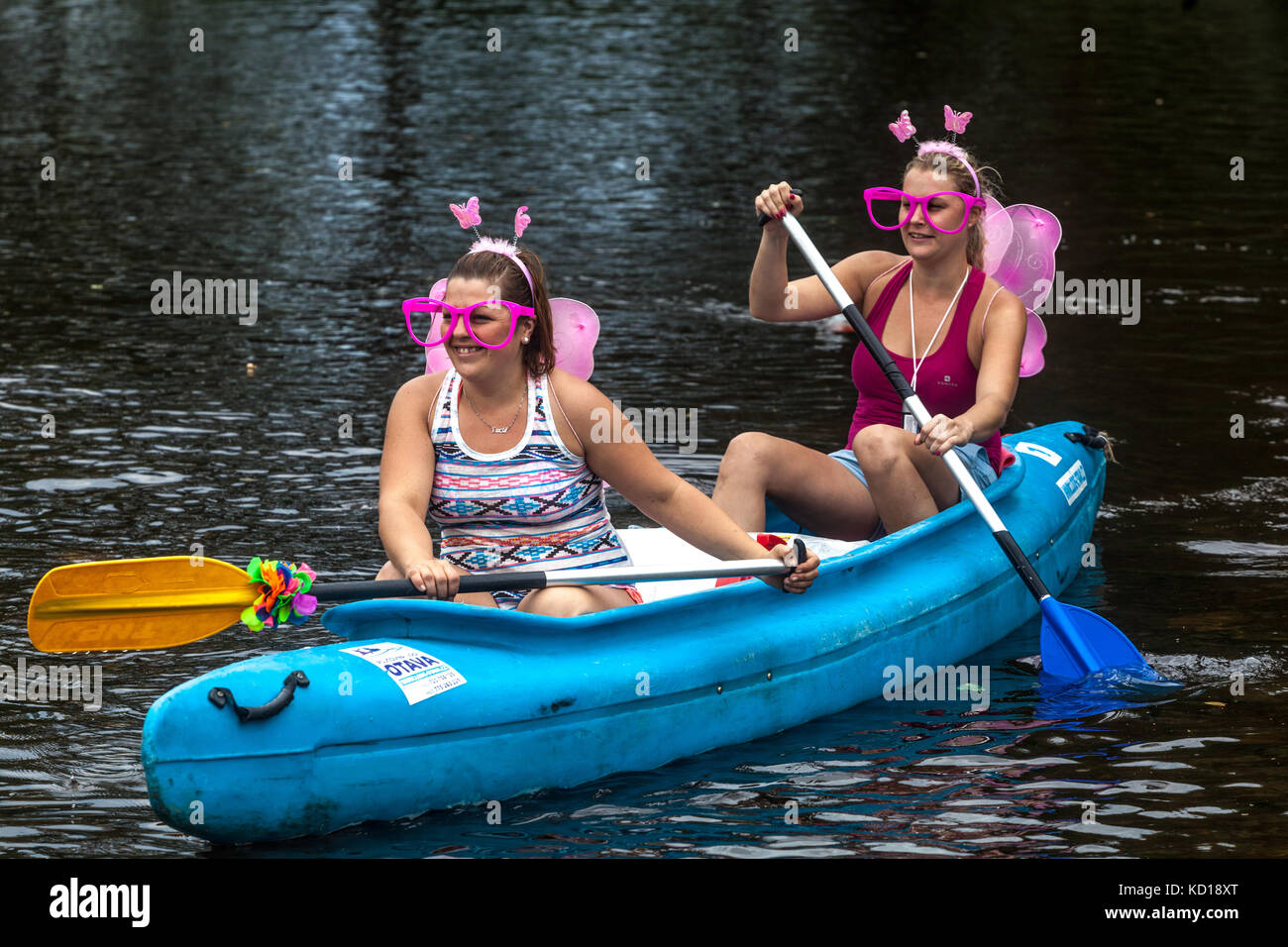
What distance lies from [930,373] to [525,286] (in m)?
1.77

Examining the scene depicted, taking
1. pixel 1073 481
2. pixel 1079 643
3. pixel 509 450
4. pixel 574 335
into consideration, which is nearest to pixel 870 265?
pixel 1073 481

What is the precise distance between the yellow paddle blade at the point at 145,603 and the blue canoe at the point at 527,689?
0.30 m

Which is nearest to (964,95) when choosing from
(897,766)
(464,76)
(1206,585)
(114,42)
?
(464,76)

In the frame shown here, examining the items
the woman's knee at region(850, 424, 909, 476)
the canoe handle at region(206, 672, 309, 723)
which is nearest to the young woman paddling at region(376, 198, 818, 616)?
the canoe handle at region(206, 672, 309, 723)

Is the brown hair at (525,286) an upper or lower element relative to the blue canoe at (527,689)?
upper

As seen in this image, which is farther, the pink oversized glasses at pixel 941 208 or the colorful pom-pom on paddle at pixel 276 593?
the pink oversized glasses at pixel 941 208

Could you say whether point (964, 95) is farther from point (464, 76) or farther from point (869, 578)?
point (869, 578)

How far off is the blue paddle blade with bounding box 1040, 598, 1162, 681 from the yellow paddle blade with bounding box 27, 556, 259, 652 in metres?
2.61

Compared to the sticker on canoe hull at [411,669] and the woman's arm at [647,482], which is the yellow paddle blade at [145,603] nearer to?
the sticker on canoe hull at [411,669]

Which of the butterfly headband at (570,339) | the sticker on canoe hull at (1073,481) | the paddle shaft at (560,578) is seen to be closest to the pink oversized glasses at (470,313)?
the butterfly headband at (570,339)

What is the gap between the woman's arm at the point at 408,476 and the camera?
4.91 meters

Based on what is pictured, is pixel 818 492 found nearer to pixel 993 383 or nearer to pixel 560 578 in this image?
pixel 993 383

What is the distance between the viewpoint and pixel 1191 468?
326 inches

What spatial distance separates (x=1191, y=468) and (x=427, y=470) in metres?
4.45
